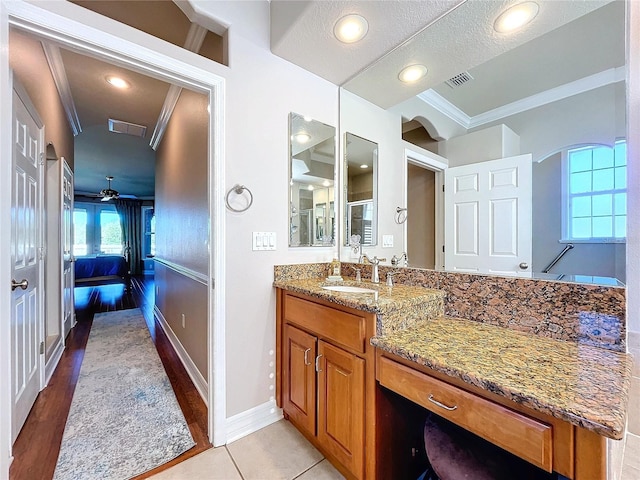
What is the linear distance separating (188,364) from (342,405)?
5.69ft

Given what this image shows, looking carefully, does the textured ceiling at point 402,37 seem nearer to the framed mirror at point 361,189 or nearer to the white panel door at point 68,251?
the framed mirror at point 361,189

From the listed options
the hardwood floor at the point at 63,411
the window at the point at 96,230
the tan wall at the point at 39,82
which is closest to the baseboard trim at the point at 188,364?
the hardwood floor at the point at 63,411

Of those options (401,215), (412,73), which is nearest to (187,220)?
(401,215)

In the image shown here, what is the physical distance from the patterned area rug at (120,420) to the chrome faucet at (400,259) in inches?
63.1

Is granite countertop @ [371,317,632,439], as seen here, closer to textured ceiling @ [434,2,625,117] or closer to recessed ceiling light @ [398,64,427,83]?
textured ceiling @ [434,2,625,117]

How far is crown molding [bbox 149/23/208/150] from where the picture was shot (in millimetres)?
1946

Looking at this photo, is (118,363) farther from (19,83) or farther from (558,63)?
(558,63)

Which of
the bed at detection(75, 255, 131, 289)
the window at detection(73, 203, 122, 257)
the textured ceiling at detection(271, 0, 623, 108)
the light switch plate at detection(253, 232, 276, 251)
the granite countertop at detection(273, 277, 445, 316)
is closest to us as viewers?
the granite countertop at detection(273, 277, 445, 316)

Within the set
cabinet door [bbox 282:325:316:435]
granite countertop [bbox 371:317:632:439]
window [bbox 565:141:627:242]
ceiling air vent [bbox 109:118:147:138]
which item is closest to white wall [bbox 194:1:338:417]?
cabinet door [bbox 282:325:316:435]

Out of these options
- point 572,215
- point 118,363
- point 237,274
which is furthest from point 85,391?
point 572,215

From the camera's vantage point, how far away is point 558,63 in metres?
1.15

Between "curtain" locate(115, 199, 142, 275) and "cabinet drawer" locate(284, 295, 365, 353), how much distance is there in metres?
9.26

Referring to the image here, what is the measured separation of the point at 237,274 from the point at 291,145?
93 centimetres

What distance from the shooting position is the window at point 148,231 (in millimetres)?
9211
